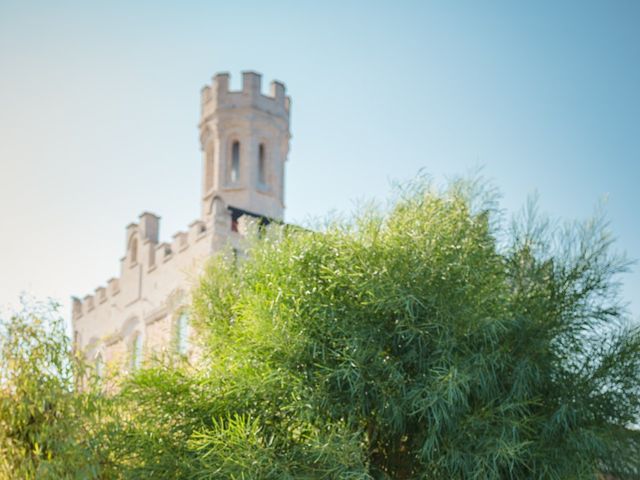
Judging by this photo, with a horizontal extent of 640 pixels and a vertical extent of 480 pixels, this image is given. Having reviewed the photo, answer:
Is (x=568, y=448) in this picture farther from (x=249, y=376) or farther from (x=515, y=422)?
(x=249, y=376)

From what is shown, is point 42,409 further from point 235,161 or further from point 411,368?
point 235,161

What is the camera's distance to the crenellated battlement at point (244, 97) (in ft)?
99.9

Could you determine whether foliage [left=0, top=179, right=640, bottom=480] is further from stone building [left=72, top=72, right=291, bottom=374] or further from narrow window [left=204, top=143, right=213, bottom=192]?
narrow window [left=204, top=143, right=213, bottom=192]

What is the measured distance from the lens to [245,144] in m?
29.9

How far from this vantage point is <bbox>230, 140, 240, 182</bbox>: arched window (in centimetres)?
3000

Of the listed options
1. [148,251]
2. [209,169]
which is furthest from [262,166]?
[148,251]

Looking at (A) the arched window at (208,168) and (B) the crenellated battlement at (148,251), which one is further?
(A) the arched window at (208,168)

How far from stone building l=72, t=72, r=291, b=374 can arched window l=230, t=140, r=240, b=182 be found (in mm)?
32

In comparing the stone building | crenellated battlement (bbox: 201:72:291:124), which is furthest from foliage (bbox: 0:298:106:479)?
crenellated battlement (bbox: 201:72:291:124)

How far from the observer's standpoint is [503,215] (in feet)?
48.3

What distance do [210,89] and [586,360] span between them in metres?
20.1

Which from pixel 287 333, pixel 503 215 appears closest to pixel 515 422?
pixel 287 333

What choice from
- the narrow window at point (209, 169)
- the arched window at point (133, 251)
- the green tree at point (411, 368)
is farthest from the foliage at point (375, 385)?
the narrow window at point (209, 169)

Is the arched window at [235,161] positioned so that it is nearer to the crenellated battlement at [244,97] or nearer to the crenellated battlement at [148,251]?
the crenellated battlement at [244,97]
